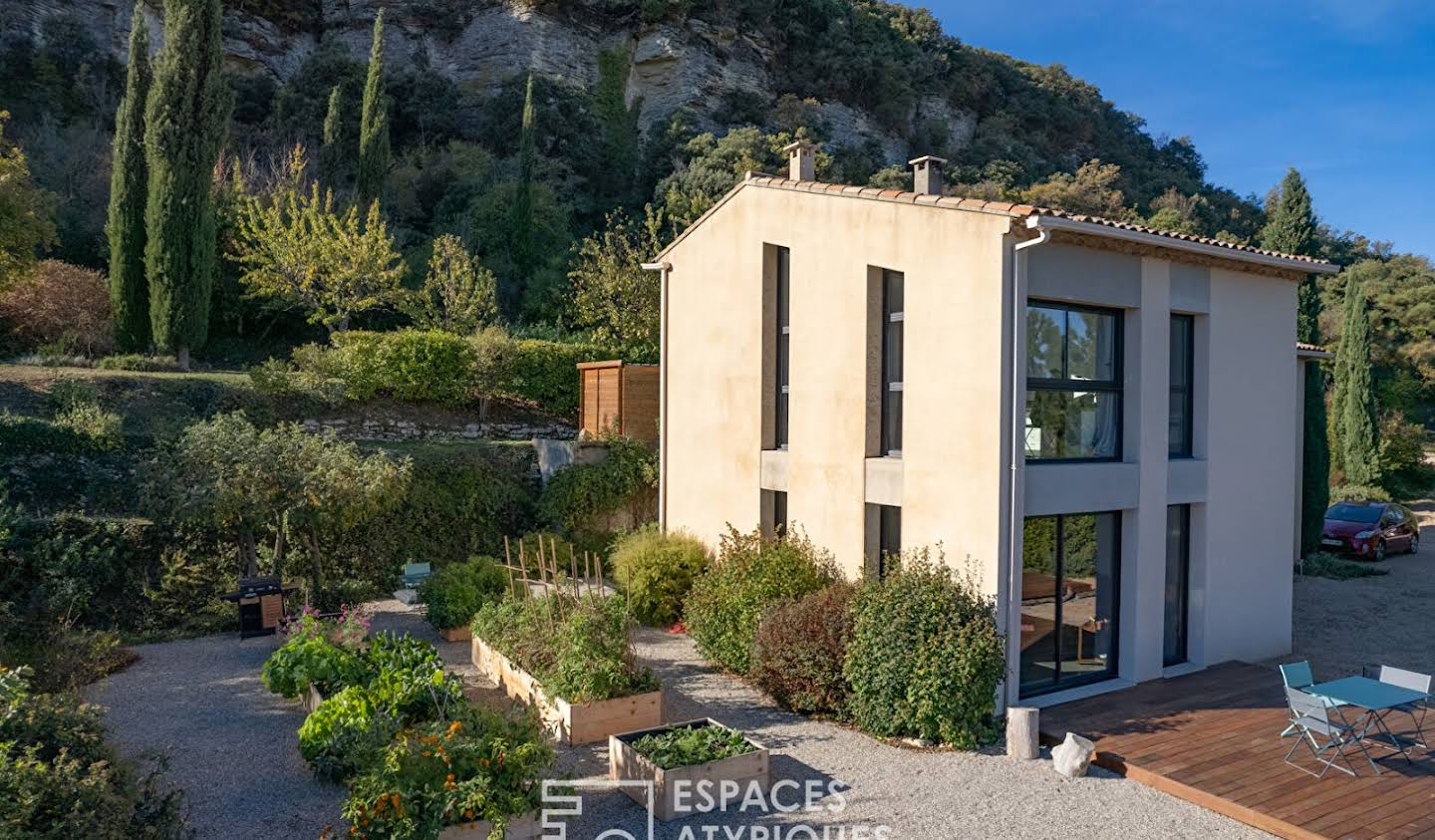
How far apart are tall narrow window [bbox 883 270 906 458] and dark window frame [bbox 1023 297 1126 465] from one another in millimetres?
1538

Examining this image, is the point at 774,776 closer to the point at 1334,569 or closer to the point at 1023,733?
the point at 1023,733

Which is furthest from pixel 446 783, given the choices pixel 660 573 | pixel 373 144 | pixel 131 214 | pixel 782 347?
pixel 373 144

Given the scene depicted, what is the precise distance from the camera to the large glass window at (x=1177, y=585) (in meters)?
10.6

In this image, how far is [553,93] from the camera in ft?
127

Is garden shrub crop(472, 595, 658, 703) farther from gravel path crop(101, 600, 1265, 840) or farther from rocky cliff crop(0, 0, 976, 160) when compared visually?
rocky cliff crop(0, 0, 976, 160)

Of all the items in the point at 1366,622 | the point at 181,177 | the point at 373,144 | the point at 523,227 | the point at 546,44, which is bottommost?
the point at 1366,622

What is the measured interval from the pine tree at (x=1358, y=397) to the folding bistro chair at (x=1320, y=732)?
25482 mm

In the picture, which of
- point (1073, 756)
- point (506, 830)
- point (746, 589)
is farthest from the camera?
point (746, 589)

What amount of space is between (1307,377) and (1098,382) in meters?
14.1

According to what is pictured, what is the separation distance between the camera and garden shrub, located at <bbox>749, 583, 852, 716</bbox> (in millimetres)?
9055

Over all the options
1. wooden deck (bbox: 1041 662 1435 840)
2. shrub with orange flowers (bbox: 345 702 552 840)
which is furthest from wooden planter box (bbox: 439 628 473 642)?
wooden deck (bbox: 1041 662 1435 840)

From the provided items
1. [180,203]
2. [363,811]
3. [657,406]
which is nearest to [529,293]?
[180,203]

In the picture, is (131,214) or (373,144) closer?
(131,214)

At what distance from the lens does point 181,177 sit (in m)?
21.0
